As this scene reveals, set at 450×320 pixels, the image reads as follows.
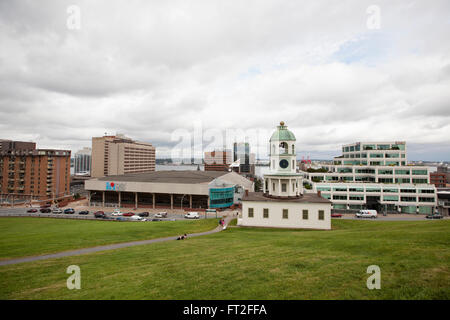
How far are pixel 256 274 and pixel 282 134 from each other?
32.4 metres

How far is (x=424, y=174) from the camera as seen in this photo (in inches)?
2859

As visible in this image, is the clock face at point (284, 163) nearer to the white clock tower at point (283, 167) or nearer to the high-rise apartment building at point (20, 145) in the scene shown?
the white clock tower at point (283, 167)

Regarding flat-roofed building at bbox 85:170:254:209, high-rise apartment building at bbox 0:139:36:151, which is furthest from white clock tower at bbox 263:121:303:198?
high-rise apartment building at bbox 0:139:36:151

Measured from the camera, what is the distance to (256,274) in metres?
11.7

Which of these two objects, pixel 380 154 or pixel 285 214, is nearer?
pixel 285 214

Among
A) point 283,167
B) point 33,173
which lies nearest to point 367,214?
point 283,167

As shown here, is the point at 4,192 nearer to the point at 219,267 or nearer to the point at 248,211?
the point at 248,211

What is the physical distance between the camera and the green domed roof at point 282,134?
133 ft

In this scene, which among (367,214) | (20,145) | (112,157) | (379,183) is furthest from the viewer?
(112,157)

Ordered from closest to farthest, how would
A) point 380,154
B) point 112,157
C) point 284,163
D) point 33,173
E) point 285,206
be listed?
point 285,206
point 284,163
point 380,154
point 33,173
point 112,157

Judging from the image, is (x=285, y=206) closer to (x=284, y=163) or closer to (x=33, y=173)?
(x=284, y=163)

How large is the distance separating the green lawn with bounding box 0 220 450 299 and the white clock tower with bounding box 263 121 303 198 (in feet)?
71.2

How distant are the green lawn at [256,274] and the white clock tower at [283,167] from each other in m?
21.7
